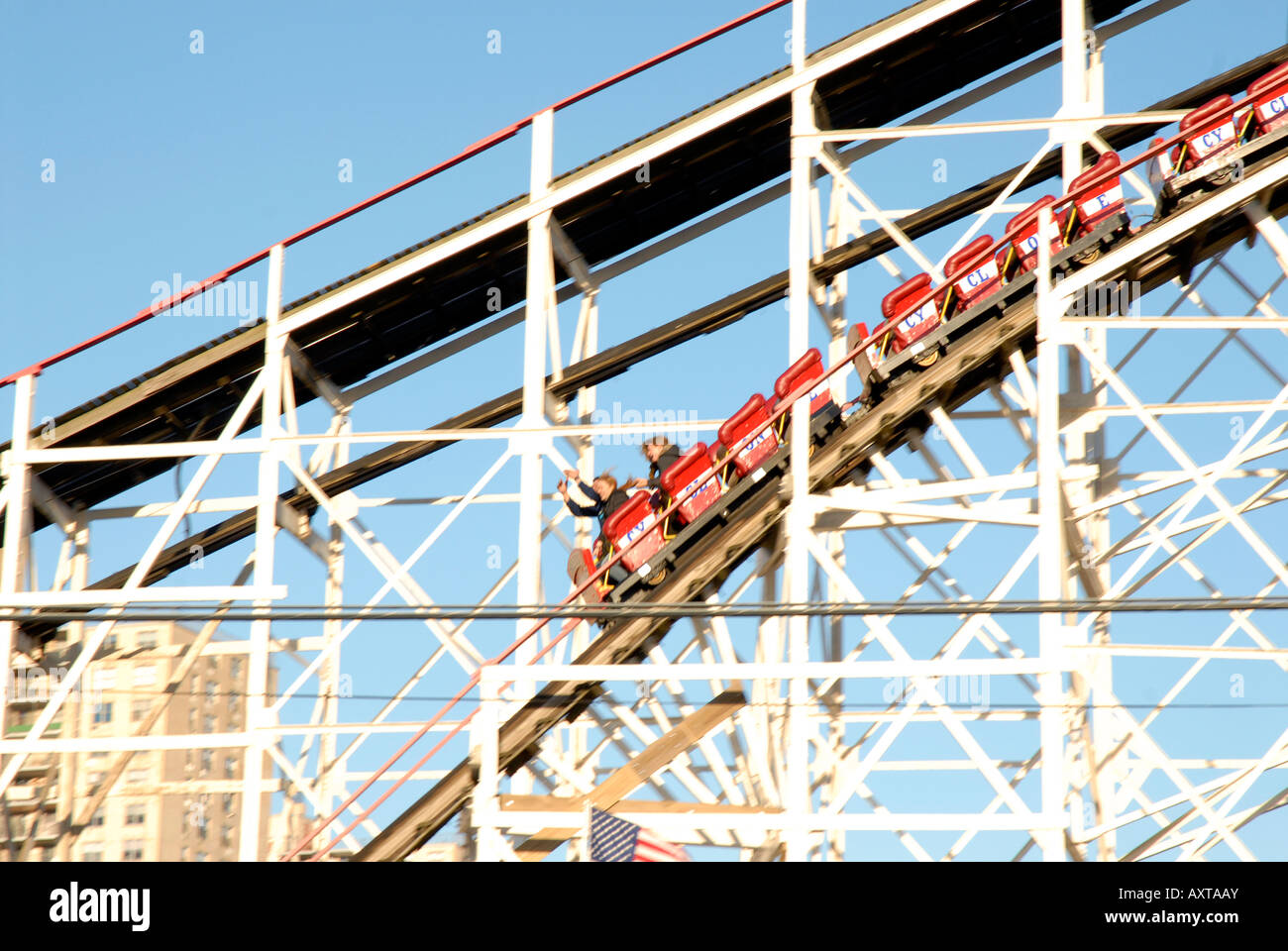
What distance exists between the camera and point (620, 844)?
14141mm

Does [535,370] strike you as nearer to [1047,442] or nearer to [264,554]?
[264,554]

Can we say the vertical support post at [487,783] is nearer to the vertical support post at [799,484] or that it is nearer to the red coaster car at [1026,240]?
the vertical support post at [799,484]

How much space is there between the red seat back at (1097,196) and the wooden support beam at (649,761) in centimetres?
584

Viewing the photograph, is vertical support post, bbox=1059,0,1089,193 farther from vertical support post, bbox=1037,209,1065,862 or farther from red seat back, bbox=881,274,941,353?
vertical support post, bbox=1037,209,1065,862

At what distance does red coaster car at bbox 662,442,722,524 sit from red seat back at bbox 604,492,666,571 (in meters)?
0.25

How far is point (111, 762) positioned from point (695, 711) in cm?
674

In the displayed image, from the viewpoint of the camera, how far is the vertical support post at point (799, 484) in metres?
14.9

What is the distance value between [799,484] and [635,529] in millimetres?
1831

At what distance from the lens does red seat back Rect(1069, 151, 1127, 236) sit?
1678 centimetres

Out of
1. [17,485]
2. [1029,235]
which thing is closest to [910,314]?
[1029,235]

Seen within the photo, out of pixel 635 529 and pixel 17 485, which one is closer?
pixel 635 529

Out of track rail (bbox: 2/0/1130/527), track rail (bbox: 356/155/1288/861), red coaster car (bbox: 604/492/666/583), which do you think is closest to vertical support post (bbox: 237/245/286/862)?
track rail (bbox: 2/0/1130/527)
